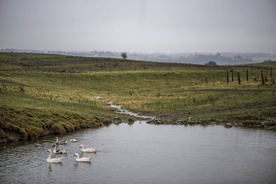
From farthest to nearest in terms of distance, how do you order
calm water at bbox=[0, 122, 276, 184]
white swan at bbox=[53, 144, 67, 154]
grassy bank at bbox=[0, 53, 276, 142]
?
grassy bank at bbox=[0, 53, 276, 142], white swan at bbox=[53, 144, 67, 154], calm water at bbox=[0, 122, 276, 184]

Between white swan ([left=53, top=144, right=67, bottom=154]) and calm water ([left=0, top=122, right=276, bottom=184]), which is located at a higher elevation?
white swan ([left=53, top=144, right=67, bottom=154])

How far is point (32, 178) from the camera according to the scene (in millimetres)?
33156

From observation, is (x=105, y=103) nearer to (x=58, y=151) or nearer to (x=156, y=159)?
(x=58, y=151)

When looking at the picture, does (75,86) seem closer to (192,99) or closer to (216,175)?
(192,99)

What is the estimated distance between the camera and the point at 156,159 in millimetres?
39875

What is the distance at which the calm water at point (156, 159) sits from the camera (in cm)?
3394

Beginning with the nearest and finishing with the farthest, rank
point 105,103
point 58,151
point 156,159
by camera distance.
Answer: point 156,159
point 58,151
point 105,103

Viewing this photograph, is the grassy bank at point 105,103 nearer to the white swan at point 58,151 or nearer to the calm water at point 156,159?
the calm water at point 156,159

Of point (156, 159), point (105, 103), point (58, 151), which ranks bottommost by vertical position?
point (156, 159)

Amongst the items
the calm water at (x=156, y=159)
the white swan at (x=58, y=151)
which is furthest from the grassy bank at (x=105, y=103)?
the white swan at (x=58, y=151)

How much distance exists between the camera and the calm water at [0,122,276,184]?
33.9m

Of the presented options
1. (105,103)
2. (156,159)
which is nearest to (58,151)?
(156,159)

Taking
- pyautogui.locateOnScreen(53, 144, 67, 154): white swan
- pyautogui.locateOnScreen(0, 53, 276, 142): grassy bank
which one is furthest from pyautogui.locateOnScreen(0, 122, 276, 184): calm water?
pyautogui.locateOnScreen(0, 53, 276, 142): grassy bank

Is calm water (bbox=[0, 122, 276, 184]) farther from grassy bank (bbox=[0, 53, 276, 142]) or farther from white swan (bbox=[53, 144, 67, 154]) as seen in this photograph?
grassy bank (bbox=[0, 53, 276, 142])
